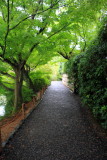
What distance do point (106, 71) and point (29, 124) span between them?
361 cm

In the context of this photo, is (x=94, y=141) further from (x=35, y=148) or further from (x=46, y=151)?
(x=35, y=148)

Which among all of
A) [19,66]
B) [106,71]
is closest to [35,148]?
[106,71]

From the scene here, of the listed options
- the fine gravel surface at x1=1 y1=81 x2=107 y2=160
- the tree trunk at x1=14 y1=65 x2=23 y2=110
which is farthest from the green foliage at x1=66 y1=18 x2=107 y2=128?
the tree trunk at x1=14 y1=65 x2=23 y2=110

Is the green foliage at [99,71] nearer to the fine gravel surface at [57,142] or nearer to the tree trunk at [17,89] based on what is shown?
the fine gravel surface at [57,142]

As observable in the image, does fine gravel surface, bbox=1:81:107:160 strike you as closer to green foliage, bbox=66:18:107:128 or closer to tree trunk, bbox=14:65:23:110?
green foliage, bbox=66:18:107:128

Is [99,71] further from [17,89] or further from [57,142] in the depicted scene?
[17,89]

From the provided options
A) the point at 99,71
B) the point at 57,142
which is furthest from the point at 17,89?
the point at 99,71

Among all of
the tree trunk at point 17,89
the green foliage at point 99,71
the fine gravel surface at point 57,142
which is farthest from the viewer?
the tree trunk at point 17,89

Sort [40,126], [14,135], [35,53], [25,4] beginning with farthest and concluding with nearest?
[35,53]
[25,4]
[40,126]
[14,135]

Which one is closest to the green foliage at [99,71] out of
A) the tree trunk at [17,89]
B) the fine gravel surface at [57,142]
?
the fine gravel surface at [57,142]

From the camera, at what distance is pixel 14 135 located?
11.3 feet

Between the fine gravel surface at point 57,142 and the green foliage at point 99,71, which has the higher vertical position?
the green foliage at point 99,71

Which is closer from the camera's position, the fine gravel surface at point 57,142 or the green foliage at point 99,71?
the fine gravel surface at point 57,142

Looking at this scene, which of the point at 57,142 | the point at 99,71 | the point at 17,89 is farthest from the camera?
the point at 17,89
